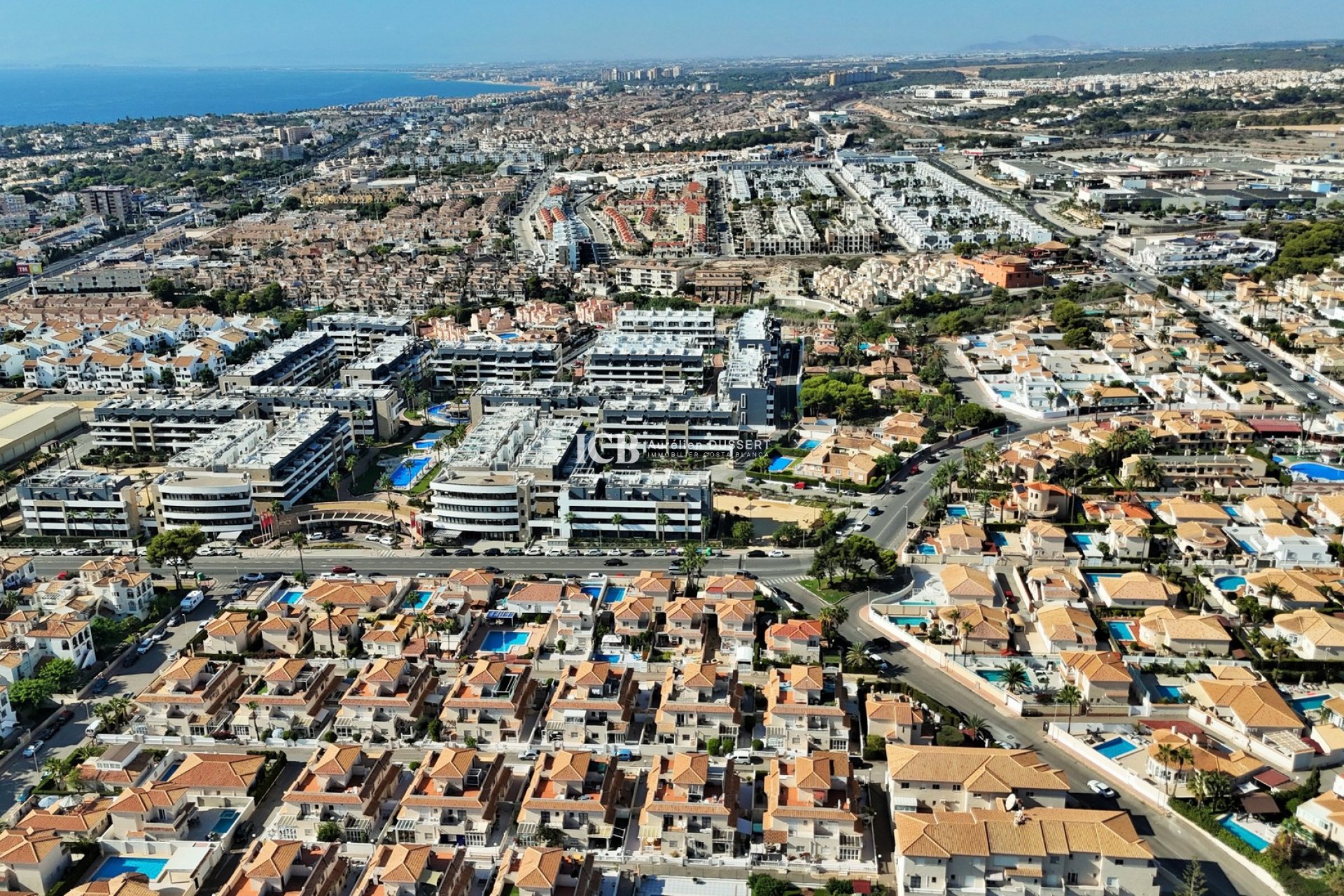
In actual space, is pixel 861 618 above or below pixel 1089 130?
below

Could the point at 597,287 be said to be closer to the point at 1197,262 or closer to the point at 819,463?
the point at 819,463

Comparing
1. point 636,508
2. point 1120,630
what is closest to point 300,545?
point 636,508

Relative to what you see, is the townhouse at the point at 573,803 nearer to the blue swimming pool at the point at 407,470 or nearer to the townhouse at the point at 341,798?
the townhouse at the point at 341,798

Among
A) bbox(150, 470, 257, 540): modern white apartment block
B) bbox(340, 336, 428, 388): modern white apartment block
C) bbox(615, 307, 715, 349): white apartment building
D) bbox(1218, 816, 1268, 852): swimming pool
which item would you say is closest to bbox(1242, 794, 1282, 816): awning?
bbox(1218, 816, 1268, 852): swimming pool

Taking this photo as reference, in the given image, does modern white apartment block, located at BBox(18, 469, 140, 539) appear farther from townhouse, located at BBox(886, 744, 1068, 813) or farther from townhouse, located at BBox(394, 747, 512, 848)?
townhouse, located at BBox(886, 744, 1068, 813)

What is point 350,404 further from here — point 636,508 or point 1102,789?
point 1102,789

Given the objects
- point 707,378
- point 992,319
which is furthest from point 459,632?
point 992,319
